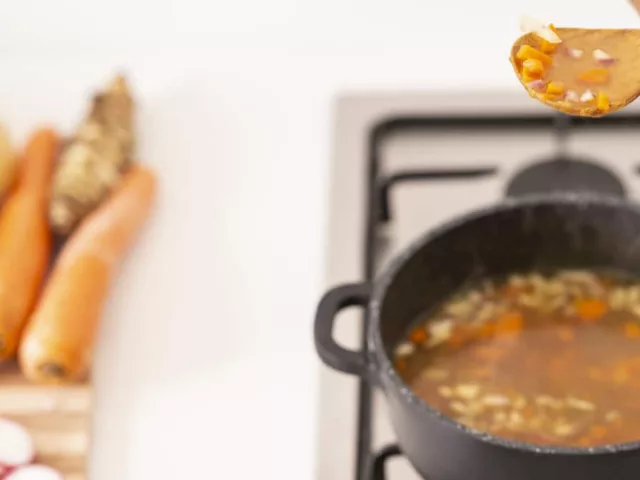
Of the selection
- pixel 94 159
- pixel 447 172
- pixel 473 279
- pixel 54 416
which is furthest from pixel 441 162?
pixel 54 416

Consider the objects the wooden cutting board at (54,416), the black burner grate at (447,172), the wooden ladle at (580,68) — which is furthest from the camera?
the black burner grate at (447,172)

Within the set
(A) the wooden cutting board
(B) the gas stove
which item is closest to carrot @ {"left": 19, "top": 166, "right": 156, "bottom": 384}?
(A) the wooden cutting board

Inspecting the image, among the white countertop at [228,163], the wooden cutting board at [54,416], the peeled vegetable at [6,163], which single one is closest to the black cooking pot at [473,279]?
the white countertop at [228,163]

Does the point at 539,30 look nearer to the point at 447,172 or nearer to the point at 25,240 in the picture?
the point at 447,172

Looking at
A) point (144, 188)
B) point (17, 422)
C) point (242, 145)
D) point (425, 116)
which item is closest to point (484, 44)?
point (425, 116)

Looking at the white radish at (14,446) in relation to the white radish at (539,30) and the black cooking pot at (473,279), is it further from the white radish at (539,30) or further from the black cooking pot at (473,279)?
the white radish at (539,30)

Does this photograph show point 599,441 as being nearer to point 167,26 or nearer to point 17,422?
point 17,422
